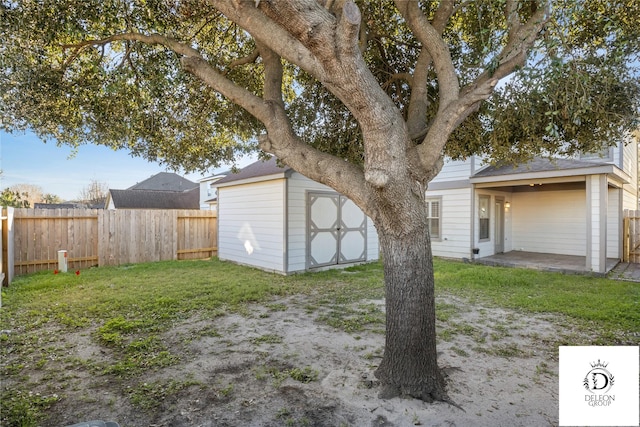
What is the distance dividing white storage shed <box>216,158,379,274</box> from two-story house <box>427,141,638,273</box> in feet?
9.17

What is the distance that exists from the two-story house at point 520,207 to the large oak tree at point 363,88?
5.39 m

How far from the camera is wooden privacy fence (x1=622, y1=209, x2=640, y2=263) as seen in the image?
33.6ft

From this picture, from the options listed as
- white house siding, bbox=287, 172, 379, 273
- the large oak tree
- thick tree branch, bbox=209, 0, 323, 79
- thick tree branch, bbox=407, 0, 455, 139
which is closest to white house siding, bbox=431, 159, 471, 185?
white house siding, bbox=287, 172, 379, 273

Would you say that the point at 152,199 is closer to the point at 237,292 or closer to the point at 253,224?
the point at 253,224

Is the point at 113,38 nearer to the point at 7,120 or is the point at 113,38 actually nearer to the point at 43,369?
the point at 7,120

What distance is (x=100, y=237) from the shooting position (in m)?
10.0

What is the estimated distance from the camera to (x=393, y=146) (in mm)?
2822

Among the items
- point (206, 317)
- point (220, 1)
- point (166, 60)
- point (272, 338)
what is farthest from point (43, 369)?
point (166, 60)

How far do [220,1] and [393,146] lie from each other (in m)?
1.97

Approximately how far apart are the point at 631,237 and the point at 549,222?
6.98ft

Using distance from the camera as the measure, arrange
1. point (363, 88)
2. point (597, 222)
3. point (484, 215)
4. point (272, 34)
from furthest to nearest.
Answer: point (484, 215) → point (597, 222) → point (272, 34) → point (363, 88)

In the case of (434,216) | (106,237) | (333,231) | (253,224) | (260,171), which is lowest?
(106,237)

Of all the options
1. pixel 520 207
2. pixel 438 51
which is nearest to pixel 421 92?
pixel 438 51

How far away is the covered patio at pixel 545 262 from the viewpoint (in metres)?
8.82
